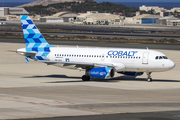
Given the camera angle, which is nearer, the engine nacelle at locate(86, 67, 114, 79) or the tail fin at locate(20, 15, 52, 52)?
the engine nacelle at locate(86, 67, 114, 79)

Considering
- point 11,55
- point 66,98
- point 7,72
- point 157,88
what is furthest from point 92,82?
point 11,55

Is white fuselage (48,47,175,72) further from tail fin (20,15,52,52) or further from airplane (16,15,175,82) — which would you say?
tail fin (20,15,52,52)

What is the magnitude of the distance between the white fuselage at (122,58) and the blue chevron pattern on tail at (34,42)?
1284 mm

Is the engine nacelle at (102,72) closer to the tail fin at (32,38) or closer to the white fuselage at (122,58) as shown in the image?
the white fuselage at (122,58)

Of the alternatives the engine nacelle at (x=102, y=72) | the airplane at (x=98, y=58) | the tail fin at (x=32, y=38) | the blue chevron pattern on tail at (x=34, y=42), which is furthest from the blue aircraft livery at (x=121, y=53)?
the tail fin at (x=32, y=38)

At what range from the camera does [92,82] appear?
48.2 metres

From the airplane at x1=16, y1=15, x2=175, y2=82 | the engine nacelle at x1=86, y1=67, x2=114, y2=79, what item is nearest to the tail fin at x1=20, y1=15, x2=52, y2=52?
the airplane at x1=16, y1=15, x2=175, y2=82

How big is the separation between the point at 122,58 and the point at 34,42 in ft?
44.5

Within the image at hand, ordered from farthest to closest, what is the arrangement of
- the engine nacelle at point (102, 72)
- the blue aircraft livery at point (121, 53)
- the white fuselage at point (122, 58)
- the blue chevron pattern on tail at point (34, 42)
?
1. the blue chevron pattern on tail at point (34, 42)
2. the blue aircraft livery at point (121, 53)
3. the white fuselage at point (122, 58)
4. the engine nacelle at point (102, 72)

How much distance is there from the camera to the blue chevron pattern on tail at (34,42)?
5178 centimetres

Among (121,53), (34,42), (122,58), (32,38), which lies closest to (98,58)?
(121,53)

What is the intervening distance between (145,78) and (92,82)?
9433 mm

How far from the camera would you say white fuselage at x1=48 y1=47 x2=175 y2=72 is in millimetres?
47500

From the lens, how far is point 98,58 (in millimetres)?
49500
